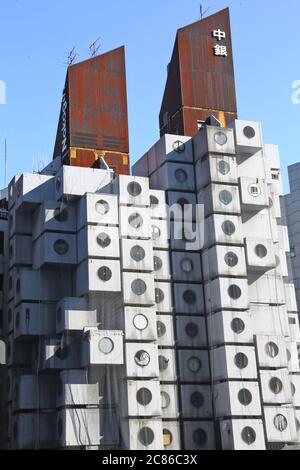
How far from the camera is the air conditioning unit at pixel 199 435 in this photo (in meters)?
51.7

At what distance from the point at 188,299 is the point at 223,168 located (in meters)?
10.8

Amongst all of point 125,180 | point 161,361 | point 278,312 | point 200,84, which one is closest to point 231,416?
point 161,361

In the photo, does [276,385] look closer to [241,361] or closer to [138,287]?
[241,361]

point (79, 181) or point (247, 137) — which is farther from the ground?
point (247, 137)

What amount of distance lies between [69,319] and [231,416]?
44.0ft

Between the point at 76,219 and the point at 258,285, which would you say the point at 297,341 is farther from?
the point at 76,219

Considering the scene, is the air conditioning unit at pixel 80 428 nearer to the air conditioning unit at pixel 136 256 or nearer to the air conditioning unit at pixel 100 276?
the air conditioning unit at pixel 100 276

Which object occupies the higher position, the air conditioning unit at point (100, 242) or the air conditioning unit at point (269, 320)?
the air conditioning unit at point (100, 242)

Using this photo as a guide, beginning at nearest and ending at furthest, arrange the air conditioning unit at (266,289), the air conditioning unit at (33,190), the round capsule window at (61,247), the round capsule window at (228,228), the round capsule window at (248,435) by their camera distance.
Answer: the round capsule window at (248,435), the round capsule window at (61,247), the round capsule window at (228,228), the air conditioning unit at (266,289), the air conditioning unit at (33,190)

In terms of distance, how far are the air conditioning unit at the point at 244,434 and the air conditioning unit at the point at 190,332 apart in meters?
6.38

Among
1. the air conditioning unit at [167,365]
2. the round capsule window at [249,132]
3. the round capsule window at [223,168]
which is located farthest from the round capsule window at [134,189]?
the air conditioning unit at [167,365]

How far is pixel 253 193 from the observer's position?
2276 inches

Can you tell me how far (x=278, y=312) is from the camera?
5709 cm

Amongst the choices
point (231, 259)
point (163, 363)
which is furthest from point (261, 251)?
point (163, 363)
